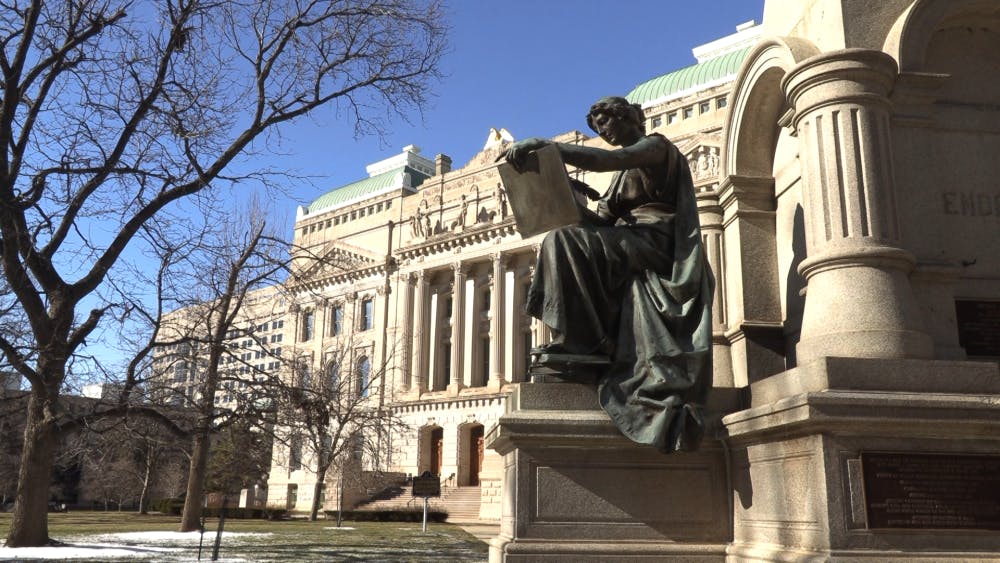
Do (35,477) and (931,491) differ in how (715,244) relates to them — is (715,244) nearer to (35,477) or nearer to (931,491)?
(931,491)

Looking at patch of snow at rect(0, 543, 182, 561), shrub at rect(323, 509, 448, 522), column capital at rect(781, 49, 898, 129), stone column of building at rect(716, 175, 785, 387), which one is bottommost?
shrub at rect(323, 509, 448, 522)

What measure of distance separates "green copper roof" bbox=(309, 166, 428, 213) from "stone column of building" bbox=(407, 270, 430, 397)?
16.0 m

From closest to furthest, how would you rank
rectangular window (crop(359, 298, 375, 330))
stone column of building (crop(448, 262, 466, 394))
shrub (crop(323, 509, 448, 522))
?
1. shrub (crop(323, 509, 448, 522))
2. stone column of building (crop(448, 262, 466, 394))
3. rectangular window (crop(359, 298, 375, 330))

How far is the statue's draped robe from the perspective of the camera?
5.36 meters

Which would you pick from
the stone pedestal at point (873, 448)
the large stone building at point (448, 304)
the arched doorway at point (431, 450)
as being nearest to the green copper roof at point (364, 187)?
the large stone building at point (448, 304)

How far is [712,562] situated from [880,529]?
3.78 ft

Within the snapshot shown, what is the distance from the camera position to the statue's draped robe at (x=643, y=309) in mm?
5363

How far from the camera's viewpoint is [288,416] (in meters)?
17.9

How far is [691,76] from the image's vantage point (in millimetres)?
57219

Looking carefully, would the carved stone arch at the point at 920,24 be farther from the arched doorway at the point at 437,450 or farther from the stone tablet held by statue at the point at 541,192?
the arched doorway at the point at 437,450

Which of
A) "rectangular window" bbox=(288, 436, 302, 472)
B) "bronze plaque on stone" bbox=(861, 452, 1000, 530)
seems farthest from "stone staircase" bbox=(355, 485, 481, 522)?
"bronze plaque on stone" bbox=(861, 452, 1000, 530)

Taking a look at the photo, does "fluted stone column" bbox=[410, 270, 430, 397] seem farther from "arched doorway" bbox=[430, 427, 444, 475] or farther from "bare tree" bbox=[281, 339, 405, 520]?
"arched doorway" bbox=[430, 427, 444, 475]

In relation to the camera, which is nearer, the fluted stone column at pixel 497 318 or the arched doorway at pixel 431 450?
the fluted stone column at pixel 497 318

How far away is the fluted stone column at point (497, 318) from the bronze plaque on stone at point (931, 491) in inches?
1829
